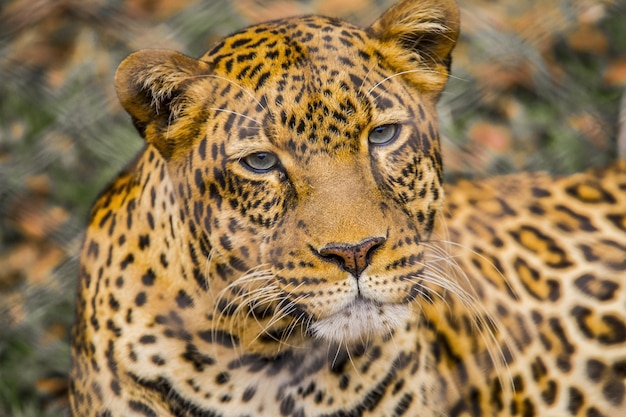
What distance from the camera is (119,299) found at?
297 centimetres

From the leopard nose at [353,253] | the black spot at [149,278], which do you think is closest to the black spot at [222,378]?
the black spot at [149,278]

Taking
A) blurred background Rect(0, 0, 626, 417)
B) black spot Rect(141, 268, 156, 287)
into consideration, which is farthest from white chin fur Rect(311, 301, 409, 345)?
blurred background Rect(0, 0, 626, 417)

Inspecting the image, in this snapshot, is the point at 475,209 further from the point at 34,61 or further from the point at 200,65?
the point at 34,61

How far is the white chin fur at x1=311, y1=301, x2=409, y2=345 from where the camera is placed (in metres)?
2.64

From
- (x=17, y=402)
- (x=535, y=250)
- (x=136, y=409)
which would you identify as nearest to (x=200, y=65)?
(x=136, y=409)

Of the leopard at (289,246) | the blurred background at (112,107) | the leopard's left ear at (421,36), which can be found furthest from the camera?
the blurred background at (112,107)

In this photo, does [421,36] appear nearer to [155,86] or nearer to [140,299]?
[155,86]

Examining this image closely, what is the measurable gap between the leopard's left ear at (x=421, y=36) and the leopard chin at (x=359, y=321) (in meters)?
0.72

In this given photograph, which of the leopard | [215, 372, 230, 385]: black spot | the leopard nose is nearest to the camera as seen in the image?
the leopard nose

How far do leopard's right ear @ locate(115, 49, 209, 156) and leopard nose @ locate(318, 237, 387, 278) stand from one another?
623 mm

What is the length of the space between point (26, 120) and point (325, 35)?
235 centimetres

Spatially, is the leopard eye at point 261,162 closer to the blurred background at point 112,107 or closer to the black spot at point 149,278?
the black spot at point 149,278

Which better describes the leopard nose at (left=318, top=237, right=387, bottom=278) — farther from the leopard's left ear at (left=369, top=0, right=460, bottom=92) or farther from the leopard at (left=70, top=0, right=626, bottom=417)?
the leopard's left ear at (left=369, top=0, right=460, bottom=92)

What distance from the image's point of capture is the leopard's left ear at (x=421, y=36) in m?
2.86
